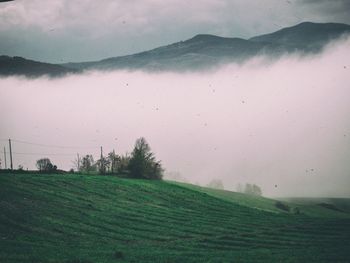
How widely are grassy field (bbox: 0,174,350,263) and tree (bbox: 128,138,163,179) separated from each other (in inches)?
908

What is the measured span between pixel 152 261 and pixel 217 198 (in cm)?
6173

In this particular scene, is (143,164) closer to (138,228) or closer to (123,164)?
(123,164)

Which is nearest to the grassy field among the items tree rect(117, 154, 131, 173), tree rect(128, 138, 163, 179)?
tree rect(128, 138, 163, 179)

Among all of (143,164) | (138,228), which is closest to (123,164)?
(143,164)

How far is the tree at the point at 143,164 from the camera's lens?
109938 mm

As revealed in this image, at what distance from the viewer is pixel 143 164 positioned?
11019 cm

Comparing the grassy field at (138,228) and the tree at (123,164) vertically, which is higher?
the tree at (123,164)

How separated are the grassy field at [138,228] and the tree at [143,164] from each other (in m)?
23.1

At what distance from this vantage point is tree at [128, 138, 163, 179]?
361 feet

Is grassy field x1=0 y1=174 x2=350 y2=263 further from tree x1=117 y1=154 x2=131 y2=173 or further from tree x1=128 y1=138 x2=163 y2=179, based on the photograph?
tree x1=117 y1=154 x2=131 y2=173

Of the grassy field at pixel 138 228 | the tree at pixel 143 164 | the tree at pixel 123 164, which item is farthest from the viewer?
the tree at pixel 123 164

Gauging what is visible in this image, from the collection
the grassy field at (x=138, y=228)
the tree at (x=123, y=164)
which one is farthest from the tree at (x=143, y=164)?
the grassy field at (x=138, y=228)

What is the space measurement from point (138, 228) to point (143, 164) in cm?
5818

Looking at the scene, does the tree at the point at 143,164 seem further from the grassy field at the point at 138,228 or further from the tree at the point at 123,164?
the grassy field at the point at 138,228
